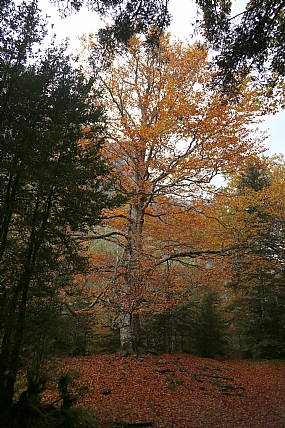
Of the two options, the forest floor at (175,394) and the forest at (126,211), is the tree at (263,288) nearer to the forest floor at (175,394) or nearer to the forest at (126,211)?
the forest at (126,211)

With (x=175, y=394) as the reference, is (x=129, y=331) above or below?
above

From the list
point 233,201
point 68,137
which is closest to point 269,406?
point 233,201

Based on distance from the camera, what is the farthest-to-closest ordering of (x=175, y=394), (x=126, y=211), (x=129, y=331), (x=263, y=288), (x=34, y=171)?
1. (x=263, y=288)
2. (x=126, y=211)
3. (x=129, y=331)
4. (x=175, y=394)
5. (x=34, y=171)

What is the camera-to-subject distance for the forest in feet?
13.3

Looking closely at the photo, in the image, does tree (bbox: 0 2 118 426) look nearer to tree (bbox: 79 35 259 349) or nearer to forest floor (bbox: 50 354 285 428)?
forest floor (bbox: 50 354 285 428)

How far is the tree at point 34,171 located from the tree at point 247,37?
2.37m

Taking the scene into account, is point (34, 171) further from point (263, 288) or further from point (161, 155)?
point (263, 288)

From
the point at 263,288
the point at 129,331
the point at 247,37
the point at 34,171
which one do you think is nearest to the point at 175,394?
the point at 129,331

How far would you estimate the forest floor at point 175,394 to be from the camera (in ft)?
18.5

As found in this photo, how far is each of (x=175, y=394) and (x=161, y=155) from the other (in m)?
7.58

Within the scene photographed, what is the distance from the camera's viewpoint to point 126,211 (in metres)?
12.0

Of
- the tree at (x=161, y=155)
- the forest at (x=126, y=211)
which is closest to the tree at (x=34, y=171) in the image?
the forest at (x=126, y=211)

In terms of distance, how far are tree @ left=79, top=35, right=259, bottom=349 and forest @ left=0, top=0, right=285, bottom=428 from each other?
0.22ft

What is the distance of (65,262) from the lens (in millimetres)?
4719
